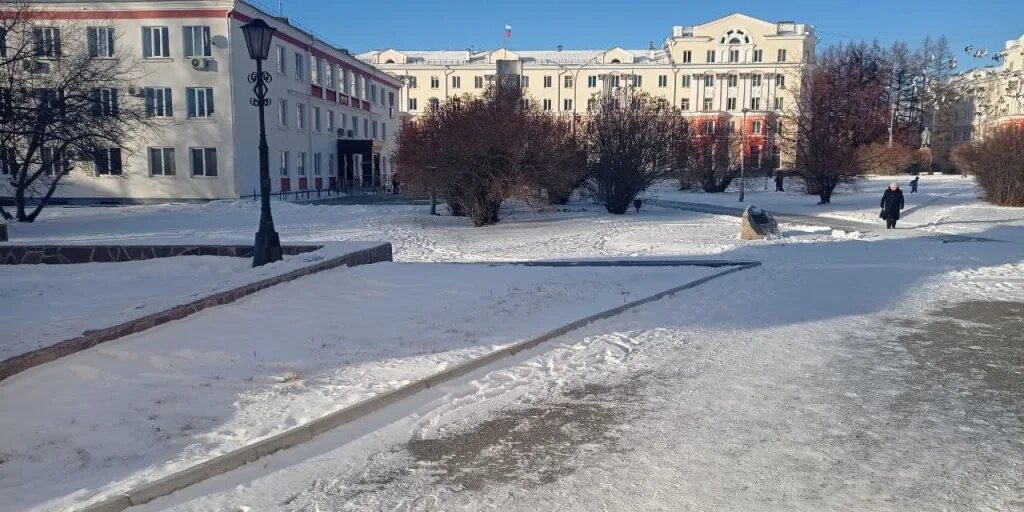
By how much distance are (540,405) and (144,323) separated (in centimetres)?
415

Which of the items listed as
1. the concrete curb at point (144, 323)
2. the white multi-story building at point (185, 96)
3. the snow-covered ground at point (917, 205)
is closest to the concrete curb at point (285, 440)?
the concrete curb at point (144, 323)

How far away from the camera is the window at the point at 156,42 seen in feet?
126

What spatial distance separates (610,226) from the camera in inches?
1004

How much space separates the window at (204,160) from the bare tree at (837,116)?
30443 mm

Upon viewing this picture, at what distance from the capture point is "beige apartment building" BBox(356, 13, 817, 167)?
80.4m

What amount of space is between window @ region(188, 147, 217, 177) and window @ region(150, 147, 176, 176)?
1228 millimetres

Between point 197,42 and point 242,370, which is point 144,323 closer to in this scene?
point 242,370

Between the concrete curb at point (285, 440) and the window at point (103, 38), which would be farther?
the window at point (103, 38)

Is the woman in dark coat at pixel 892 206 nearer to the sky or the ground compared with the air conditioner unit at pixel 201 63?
nearer to the ground

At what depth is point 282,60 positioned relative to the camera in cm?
4284

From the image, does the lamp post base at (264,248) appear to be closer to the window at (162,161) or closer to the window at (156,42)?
the window at (162,161)

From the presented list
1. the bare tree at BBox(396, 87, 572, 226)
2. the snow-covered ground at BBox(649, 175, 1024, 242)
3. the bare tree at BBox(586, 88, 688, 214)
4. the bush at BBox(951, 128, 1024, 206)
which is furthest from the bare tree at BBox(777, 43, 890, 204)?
the bare tree at BBox(396, 87, 572, 226)

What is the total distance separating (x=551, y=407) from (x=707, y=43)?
82.4m

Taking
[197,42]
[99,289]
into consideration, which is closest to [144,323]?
[99,289]
